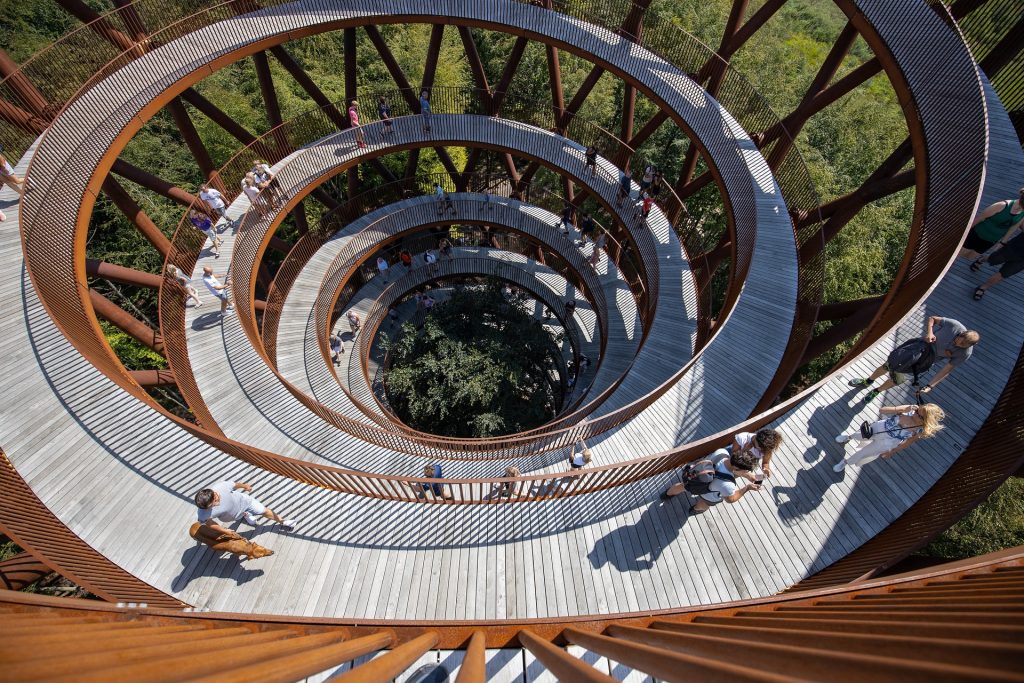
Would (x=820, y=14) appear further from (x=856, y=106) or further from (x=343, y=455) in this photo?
(x=343, y=455)

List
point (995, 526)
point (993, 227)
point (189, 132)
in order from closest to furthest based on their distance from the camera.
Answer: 1. point (993, 227)
2. point (995, 526)
3. point (189, 132)

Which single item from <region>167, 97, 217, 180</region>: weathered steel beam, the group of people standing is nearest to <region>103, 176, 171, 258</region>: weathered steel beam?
<region>167, 97, 217, 180</region>: weathered steel beam

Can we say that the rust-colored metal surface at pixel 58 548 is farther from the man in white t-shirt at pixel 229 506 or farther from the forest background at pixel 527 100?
the forest background at pixel 527 100

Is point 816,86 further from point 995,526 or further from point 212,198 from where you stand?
point 212,198

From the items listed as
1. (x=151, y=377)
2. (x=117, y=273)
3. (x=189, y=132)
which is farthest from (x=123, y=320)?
(x=189, y=132)

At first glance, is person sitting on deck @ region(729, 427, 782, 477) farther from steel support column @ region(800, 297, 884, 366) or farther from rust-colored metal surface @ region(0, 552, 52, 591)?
rust-colored metal surface @ region(0, 552, 52, 591)

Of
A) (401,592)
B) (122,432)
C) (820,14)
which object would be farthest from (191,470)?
(820,14)
